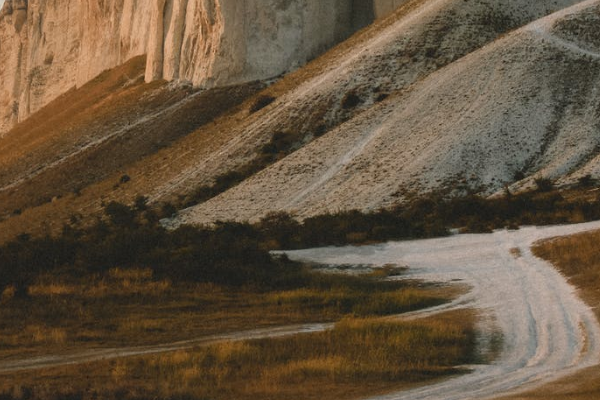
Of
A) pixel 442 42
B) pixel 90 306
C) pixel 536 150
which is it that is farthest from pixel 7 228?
pixel 90 306

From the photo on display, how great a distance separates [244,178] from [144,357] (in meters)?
32.6

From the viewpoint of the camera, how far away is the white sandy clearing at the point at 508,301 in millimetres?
14206

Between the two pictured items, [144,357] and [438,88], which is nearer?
[144,357]

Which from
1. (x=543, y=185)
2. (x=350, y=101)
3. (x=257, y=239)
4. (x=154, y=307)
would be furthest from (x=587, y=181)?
(x=154, y=307)

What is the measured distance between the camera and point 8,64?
346 ft

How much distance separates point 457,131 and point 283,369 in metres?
29.7

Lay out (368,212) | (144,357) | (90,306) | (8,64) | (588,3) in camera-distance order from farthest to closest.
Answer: (8,64), (588,3), (368,212), (90,306), (144,357)

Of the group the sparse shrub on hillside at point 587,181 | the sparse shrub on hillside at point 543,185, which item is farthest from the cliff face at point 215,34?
the sparse shrub on hillside at point 587,181

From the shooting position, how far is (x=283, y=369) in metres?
15.2

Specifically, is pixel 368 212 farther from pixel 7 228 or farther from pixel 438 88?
pixel 7 228

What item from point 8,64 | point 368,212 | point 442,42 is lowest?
point 368,212

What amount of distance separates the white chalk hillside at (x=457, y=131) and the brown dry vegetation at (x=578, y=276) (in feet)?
40.2

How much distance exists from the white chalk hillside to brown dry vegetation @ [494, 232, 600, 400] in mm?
12266

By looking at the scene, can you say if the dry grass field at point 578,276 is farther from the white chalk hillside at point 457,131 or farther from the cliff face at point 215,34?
the cliff face at point 215,34
